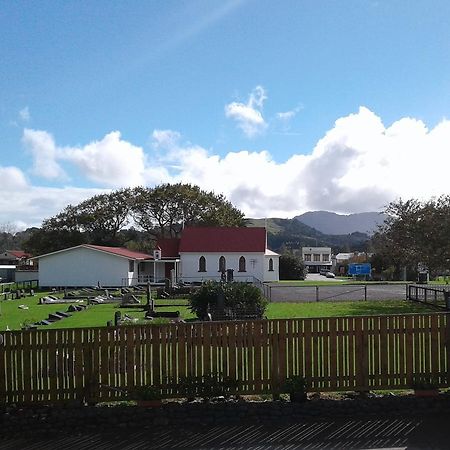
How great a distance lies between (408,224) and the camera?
94.8ft

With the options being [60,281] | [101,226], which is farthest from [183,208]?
[60,281]

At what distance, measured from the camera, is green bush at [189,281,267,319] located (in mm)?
19859

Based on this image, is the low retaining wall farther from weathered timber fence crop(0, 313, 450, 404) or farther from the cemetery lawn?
the cemetery lawn

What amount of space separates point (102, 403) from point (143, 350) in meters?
0.98

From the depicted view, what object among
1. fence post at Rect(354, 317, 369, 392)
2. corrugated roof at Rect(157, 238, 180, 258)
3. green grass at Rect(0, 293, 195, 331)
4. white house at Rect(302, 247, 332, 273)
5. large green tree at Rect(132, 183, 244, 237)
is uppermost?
large green tree at Rect(132, 183, 244, 237)

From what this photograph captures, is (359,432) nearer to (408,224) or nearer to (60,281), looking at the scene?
(408,224)

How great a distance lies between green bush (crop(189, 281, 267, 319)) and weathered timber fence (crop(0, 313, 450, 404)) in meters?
11.6

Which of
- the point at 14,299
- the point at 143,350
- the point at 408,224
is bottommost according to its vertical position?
the point at 14,299

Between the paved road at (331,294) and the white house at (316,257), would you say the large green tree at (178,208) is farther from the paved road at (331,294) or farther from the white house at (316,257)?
the white house at (316,257)

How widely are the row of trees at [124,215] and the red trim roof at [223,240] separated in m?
12.7

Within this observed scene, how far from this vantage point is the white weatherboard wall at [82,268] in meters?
54.7

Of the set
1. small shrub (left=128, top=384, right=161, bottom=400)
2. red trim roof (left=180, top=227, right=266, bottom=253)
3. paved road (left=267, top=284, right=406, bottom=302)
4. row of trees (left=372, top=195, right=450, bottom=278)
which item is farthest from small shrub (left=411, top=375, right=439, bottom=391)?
red trim roof (left=180, top=227, right=266, bottom=253)

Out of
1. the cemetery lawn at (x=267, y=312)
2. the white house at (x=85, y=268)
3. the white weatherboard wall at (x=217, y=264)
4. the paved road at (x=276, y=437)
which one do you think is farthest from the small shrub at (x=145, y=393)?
the white weatherboard wall at (x=217, y=264)

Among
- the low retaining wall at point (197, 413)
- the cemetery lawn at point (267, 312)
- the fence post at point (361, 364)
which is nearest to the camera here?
the low retaining wall at point (197, 413)
